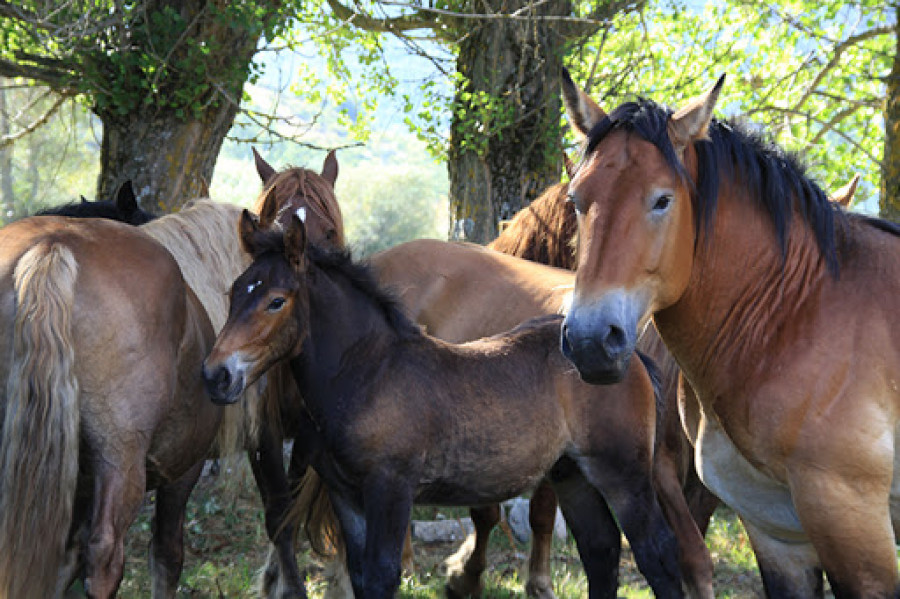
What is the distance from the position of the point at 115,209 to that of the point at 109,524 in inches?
102

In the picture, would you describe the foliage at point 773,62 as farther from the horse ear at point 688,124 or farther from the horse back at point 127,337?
the horse ear at point 688,124

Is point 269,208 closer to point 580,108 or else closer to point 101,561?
point 101,561

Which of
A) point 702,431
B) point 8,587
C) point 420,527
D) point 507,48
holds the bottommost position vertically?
point 420,527

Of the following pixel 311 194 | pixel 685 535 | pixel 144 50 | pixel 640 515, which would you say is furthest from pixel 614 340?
pixel 144 50

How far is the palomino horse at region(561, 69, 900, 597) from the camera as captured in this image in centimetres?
296

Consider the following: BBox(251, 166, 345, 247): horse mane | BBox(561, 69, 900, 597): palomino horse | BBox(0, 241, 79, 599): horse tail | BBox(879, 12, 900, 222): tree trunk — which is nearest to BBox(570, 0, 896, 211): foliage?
BBox(879, 12, 900, 222): tree trunk

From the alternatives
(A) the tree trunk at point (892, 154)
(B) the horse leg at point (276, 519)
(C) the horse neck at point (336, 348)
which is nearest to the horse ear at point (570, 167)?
(C) the horse neck at point (336, 348)

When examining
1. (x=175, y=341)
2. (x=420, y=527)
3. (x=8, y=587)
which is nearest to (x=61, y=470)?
(x=8, y=587)

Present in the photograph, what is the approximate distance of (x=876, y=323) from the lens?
3.11 m

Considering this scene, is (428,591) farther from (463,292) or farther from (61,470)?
(61,470)

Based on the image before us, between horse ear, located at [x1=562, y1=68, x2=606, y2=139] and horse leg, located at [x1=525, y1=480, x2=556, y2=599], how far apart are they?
275cm

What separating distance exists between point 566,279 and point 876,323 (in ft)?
7.77

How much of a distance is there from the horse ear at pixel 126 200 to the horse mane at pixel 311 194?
861mm

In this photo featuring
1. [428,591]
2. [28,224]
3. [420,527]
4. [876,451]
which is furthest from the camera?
[420,527]
